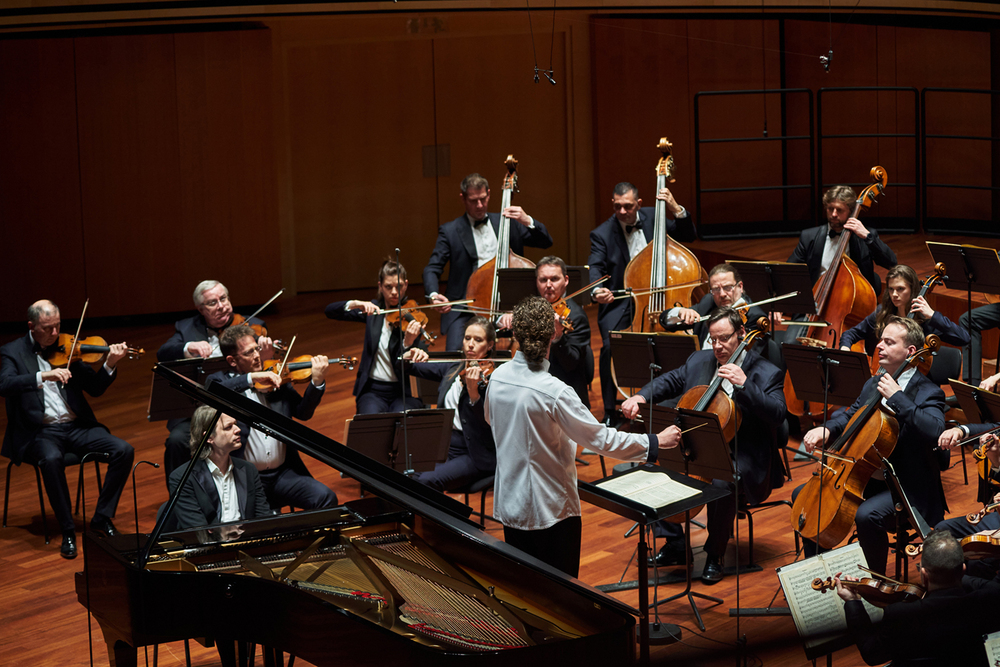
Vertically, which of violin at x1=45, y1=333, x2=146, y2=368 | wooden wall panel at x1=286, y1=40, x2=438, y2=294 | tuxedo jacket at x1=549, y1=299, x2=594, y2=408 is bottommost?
tuxedo jacket at x1=549, y1=299, x2=594, y2=408

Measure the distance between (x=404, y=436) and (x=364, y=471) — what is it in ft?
3.81

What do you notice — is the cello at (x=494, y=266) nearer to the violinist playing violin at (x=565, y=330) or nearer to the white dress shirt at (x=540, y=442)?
the violinist playing violin at (x=565, y=330)

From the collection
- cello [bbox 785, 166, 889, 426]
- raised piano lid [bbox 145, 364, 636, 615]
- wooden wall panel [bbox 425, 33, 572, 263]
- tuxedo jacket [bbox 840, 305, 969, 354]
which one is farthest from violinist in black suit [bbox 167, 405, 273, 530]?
wooden wall panel [bbox 425, 33, 572, 263]

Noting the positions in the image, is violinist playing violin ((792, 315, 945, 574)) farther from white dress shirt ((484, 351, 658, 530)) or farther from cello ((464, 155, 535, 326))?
cello ((464, 155, 535, 326))

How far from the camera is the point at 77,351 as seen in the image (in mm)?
4844

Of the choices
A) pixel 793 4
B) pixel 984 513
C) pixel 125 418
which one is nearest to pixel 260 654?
pixel 984 513

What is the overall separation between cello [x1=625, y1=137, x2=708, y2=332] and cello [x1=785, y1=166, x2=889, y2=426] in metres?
0.64

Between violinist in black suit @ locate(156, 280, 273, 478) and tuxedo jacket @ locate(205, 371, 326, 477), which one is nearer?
tuxedo jacket @ locate(205, 371, 326, 477)

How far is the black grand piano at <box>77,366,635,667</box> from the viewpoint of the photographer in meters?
2.51

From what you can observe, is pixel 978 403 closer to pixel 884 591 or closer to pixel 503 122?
pixel 884 591

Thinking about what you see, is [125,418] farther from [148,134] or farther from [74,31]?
[74,31]

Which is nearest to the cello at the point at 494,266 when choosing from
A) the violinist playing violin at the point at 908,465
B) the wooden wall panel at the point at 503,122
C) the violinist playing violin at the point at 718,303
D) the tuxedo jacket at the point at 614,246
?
the tuxedo jacket at the point at 614,246

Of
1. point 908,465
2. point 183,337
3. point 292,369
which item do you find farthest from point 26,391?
point 908,465

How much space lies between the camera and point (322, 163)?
9648mm
